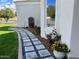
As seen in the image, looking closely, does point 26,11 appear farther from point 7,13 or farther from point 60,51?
point 60,51

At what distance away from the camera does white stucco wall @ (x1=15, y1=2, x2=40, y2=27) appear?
475 inches

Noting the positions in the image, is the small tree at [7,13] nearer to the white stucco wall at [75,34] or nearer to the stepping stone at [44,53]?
the stepping stone at [44,53]

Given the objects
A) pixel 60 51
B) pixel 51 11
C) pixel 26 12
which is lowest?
pixel 60 51

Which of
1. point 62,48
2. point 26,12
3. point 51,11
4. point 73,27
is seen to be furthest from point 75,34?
point 26,12

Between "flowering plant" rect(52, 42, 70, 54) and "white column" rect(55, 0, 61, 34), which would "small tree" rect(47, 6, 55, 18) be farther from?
"flowering plant" rect(52, 42, 70, 54)

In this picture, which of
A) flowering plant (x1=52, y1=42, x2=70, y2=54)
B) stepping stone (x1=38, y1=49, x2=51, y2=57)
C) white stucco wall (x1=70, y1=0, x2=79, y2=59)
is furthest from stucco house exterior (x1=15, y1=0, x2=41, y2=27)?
white stucco wall (x1=70, y1=0, x2=79, y2=59)

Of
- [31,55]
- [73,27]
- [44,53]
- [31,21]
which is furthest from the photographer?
[31,21]

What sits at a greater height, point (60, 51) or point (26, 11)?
point (26, 11)

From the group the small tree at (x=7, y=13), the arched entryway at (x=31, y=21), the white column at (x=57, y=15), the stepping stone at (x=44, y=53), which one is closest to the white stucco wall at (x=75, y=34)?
the stepping stone at (x=44, y=53)

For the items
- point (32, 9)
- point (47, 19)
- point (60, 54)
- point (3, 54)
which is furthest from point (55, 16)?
point (32, 9)

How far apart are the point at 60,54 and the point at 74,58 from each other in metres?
0.42

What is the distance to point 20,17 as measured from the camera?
40.3 ft

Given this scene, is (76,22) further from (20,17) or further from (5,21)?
(5,21)

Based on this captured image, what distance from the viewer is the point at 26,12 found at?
40.1 ft
